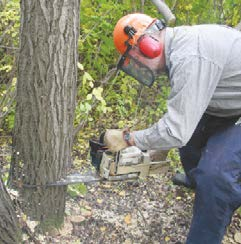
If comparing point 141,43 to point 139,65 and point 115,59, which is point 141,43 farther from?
point 115,59

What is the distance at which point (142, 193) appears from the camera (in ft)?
10.9

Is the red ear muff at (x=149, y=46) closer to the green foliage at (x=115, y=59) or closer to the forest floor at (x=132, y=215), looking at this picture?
the forest floor at (x=132, y=215)

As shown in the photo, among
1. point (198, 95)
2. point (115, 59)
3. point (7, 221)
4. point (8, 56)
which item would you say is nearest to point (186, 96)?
point (198, 95)

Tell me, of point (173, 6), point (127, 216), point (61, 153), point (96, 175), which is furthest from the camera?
point (173, 6)

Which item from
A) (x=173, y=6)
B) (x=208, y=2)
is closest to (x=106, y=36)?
(x=173, y=6)

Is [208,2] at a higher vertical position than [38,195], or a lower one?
higher

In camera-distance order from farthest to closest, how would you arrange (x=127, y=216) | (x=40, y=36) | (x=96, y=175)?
(x=127, y=216)
(x=96, y=175)
(x=40, y=36)

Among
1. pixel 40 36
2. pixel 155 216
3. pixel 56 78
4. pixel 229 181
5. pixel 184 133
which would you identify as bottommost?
pixel 155 216

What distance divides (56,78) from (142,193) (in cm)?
153

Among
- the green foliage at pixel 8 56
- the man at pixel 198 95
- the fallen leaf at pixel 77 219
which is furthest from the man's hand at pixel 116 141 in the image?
the green foliage at pixel 8 56

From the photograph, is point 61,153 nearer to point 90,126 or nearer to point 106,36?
point 90,126

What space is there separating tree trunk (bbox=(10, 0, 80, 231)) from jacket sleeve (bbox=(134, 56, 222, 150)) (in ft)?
1.96

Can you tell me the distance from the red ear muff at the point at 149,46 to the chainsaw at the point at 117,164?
705 mm

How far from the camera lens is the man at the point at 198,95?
2.14 meters
